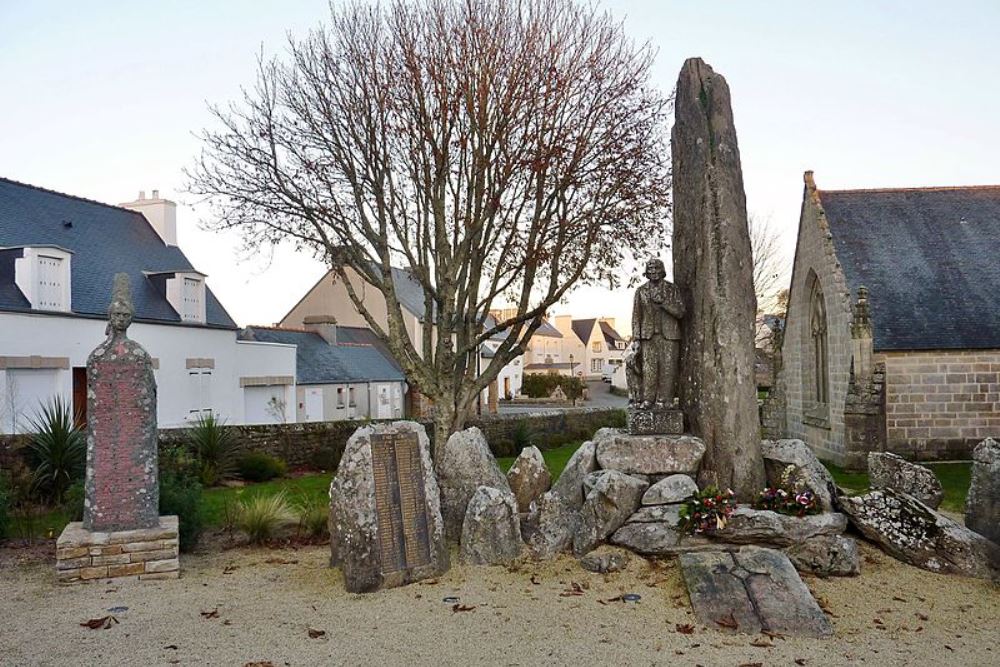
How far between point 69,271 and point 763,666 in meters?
17.0

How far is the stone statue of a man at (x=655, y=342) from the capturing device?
8531 mm

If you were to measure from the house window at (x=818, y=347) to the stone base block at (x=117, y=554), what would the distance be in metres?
15.7

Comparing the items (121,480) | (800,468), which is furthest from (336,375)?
(800,468)

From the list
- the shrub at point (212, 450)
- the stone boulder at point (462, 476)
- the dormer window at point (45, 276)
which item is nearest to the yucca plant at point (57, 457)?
the shrub at point (212, 450)

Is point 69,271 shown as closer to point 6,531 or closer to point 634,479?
point 6,531

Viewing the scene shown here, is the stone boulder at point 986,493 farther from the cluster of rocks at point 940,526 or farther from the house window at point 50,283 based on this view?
the house window at point 50,283

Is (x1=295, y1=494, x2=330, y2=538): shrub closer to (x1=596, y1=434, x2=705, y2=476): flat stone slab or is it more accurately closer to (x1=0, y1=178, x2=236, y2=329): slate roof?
(x1=596, y1=434, x2=705, y2=476): flat stone slab

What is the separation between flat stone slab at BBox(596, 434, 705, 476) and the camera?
8.18 meters

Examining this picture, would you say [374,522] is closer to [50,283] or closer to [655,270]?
[655,270]

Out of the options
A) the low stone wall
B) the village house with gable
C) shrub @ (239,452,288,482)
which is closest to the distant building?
the village house with gable

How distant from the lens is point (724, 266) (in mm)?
8211

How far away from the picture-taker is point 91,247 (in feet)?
64.2

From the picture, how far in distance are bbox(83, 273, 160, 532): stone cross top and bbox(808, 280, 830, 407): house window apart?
15819 millimetres

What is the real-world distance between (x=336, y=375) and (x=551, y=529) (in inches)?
870
